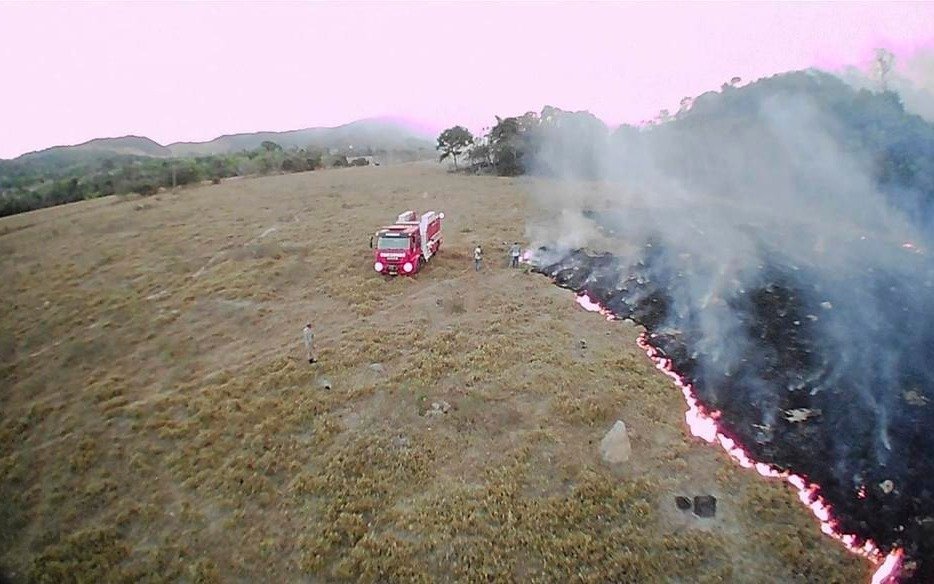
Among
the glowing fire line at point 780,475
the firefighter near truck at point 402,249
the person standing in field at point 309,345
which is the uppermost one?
the firefighter near truck at point 402,249

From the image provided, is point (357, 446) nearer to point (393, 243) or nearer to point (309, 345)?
point (309, 345)

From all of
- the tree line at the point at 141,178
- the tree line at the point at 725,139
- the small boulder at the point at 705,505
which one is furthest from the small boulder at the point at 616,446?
the tree line at the point at 141,178

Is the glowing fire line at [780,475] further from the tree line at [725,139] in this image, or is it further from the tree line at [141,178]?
the tree line at [141,178]

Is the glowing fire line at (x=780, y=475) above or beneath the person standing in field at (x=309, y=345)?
beneath

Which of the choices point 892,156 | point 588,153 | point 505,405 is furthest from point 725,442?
point 588,153

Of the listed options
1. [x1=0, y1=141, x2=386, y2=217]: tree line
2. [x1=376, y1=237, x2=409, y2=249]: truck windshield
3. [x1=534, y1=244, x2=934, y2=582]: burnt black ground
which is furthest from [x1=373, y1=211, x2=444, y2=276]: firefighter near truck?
[x1=0, y1=141, x2=386, y2=217]: tree line

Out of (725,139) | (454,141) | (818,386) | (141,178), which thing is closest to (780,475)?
(818,386)
